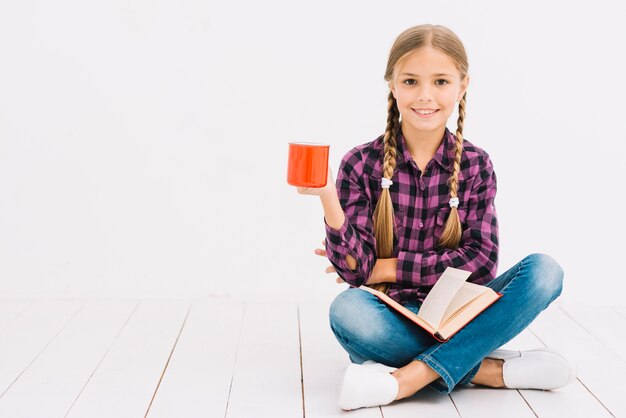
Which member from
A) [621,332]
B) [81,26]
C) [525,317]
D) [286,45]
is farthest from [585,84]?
[81,26]

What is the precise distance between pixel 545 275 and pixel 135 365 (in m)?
0.95

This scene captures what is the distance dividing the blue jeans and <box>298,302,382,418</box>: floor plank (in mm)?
102

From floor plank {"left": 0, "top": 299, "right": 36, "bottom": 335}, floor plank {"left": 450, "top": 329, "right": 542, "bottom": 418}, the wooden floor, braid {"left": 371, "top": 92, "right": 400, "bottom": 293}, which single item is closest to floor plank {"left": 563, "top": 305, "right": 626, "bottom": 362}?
the wooden floor

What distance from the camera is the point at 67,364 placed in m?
1.95

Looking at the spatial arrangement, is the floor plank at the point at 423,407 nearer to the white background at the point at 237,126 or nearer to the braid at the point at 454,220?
the braid at the point at 454,220

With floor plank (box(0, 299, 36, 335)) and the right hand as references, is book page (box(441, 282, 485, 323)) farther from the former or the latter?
floor plank (box(0, 299, 36, 335))

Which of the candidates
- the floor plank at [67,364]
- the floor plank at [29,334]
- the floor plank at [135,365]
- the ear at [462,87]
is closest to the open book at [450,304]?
the ear at [462,87]

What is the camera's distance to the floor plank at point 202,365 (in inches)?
66.6

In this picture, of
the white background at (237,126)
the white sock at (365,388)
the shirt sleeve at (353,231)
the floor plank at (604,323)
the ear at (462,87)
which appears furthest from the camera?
the white background at (237,126)

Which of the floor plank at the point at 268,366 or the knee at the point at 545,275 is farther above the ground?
the knee at the point at 545,275

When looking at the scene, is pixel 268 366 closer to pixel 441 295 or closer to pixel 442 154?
pixel 441 295

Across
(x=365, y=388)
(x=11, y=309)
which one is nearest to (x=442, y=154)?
(x=365, y=388)

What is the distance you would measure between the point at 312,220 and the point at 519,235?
66cm

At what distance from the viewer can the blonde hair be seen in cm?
181
